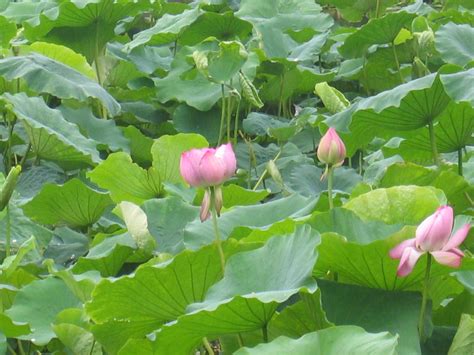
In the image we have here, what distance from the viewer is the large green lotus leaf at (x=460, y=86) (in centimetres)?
161

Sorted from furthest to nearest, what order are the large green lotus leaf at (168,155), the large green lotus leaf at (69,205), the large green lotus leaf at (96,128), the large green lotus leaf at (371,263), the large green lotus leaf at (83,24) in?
1. the large green lotus leaf at (83,24)
2. the large green lotus leaf at (96,128)
3. the large green lotus leaf at (168,155)
4. the large green lotus leaf at (69,205)
5. the large green lotus leaf at (371,263)

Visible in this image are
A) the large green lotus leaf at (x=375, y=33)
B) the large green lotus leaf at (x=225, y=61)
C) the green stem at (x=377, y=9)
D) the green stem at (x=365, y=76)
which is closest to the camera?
A: the large green lotus leaf at (x=225, y=61)

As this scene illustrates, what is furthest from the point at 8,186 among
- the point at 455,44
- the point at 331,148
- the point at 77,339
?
the point at 455,44

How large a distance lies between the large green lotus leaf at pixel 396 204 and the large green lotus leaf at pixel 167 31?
1653 mm

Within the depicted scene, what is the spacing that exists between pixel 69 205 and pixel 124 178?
11 cm

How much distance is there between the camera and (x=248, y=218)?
5.13 ft

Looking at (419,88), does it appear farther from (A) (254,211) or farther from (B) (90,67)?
(B) (90,67)

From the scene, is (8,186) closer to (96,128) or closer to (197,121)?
(96,128)

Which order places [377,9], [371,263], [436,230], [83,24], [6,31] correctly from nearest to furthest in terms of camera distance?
1. [436,230]
2. [371,263]
3. [83,24]
4. [6,31]
5. [377,9]

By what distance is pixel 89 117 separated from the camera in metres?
2.58

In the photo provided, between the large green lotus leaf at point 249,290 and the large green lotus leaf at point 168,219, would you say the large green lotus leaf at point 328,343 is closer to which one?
the large green lotus leaf at point 249,290

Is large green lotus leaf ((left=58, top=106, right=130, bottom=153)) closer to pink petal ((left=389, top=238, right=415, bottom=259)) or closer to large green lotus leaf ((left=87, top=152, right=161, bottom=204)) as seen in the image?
large green lotus leaf ((left=87, top=152, right=161, bottom=204))

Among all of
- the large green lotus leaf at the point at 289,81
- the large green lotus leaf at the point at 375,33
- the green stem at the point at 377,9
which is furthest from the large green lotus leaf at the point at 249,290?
the green stem at the point at 377,9

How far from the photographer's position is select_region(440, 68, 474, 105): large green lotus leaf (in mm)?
1613
